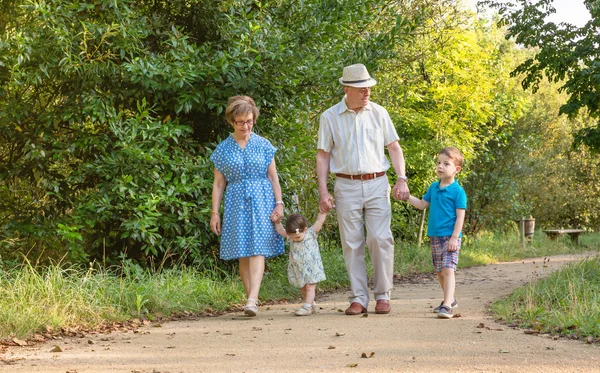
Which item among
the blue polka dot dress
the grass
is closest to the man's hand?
the blue polka dot dress

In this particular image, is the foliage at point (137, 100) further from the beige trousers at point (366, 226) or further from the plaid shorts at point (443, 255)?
the plaid shorts at point (443, 255)

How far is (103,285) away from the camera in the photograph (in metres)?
7.21

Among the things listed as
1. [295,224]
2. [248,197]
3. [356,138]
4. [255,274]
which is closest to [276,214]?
[295,224]

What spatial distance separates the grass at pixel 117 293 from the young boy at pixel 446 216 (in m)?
0.73

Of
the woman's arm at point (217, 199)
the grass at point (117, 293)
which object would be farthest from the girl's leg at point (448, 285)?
the woman's arm at point (217, 199)

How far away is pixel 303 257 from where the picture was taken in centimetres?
743

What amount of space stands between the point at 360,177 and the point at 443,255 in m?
1.03

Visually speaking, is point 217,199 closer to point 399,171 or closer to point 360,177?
point 360,177

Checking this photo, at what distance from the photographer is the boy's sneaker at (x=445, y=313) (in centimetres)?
698

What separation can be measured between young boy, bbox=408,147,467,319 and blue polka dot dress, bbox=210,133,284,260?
4.36 ft

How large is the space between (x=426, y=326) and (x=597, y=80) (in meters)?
6.10

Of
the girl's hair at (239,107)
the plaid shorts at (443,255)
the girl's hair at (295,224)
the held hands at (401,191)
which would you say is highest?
the girl's hair at (239,107)

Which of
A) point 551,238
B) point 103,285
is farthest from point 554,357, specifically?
point 551,238

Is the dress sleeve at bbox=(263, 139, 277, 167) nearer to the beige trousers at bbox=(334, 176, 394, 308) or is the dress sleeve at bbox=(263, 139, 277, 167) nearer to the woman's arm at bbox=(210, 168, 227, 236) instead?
the woman's arm at bbox=(210, 168, 227, 236)
